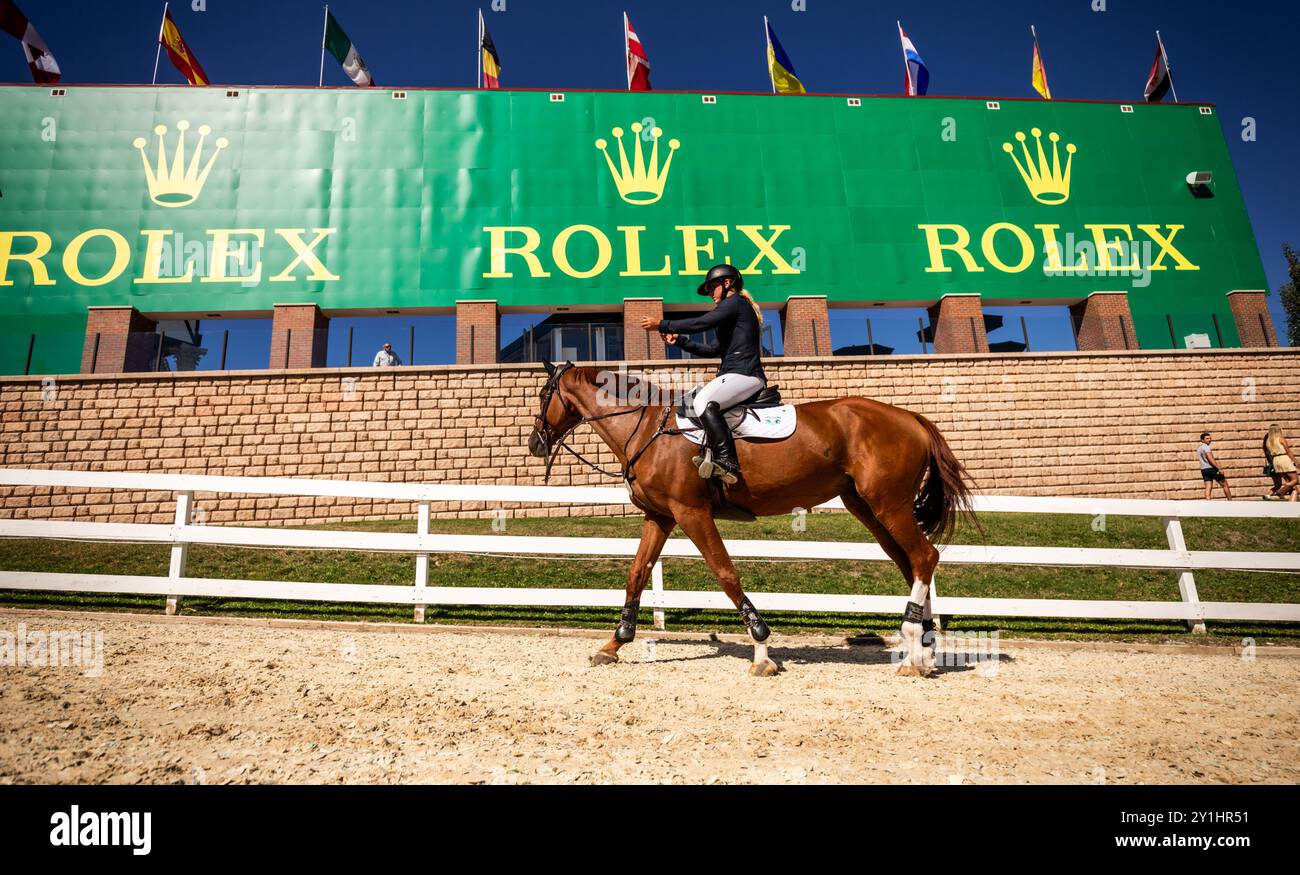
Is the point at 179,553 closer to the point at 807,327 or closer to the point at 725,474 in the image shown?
the point at 725,474

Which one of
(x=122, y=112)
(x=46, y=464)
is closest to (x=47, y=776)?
(x=46, y=464)

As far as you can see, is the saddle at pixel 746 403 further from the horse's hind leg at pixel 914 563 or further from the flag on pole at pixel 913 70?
the flag on pole at pixel 913 70

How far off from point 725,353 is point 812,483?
160 centimetres

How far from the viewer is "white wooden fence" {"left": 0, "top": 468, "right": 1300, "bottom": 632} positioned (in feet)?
24.5

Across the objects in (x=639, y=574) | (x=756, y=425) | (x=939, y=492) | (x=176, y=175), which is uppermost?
(x=176, y=175)

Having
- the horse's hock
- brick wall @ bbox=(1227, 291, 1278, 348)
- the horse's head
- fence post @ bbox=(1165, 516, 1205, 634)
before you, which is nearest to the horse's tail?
fence post @ bbox=(1165, 516, 1205, 634)

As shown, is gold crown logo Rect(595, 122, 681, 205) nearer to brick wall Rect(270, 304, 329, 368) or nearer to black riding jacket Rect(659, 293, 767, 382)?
brick wall Rect(270, 304, 329, 368)

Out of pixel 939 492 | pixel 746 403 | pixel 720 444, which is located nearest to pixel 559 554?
pixel 720 444

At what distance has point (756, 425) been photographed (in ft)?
20.1

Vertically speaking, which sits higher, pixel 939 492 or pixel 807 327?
pixel 807 327

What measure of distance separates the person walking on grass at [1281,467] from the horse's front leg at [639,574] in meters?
19.1

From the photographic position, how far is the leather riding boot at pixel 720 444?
19.4 ft

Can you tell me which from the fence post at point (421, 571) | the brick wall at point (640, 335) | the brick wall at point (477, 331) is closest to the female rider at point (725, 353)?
the fence post at point (421, 571)
